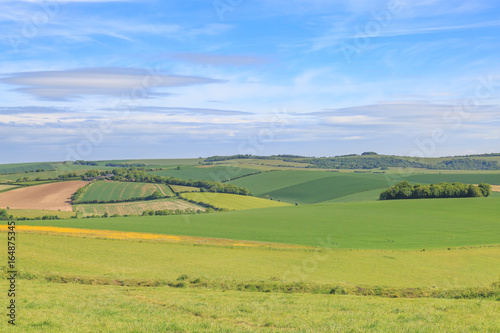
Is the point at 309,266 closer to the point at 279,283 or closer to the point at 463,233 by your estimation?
the point at 279,283

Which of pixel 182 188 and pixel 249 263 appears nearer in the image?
pixel 249 263

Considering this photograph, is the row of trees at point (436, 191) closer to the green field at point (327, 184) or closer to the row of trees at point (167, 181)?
the green field at point (327, 184)

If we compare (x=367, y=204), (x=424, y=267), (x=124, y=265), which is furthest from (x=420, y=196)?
(x=124, y=265)

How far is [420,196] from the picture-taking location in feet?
339

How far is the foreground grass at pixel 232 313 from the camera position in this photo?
13.6 m

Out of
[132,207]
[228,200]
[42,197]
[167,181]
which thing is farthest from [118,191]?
[228,200]

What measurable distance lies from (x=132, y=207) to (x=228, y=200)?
27.3m

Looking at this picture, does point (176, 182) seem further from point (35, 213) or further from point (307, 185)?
point (35, 213)

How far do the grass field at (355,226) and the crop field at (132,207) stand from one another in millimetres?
17374

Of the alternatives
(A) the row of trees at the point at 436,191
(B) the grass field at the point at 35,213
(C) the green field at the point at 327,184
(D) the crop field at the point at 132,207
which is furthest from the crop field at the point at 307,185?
(B) the grass field at the point at 35,213

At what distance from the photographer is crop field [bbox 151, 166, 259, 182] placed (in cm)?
15112

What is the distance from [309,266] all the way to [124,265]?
16.8 metres

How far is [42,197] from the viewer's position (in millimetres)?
93500

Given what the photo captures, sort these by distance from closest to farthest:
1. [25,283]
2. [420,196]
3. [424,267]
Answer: [25,283], [424,267], [420,196]
